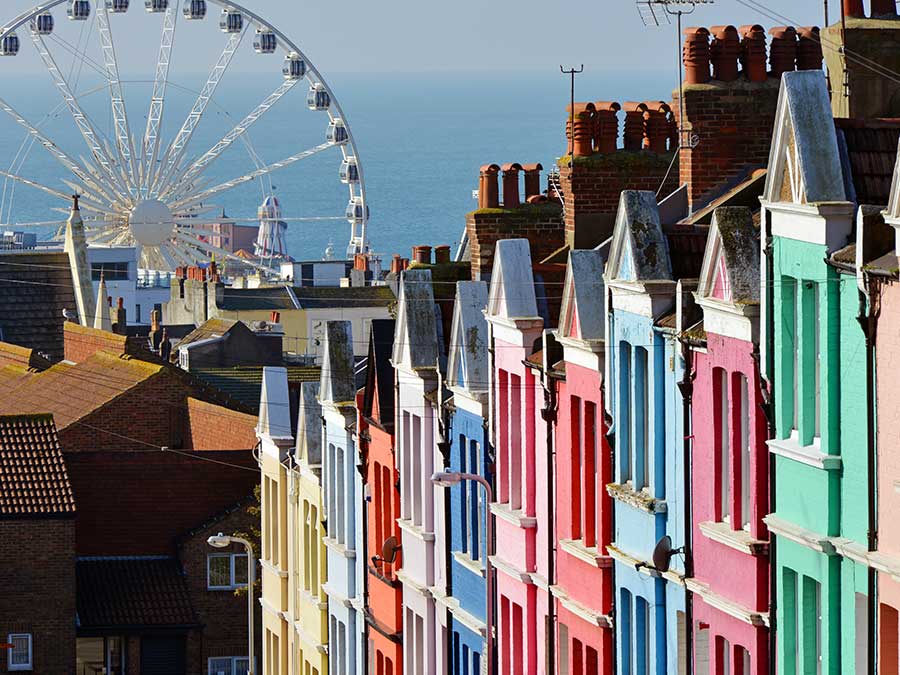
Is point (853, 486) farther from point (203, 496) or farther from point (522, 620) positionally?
point (203, 496)

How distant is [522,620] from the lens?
3181 cm

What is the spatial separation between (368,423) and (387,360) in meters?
1.19

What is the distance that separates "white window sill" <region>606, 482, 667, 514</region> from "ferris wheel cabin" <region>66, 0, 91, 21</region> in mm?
101812

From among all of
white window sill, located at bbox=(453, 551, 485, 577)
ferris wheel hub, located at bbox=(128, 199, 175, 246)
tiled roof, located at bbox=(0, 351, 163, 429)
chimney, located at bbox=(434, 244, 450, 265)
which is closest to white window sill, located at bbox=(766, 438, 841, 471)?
white window sill, located at bbox=(453, 551, 485, 577)

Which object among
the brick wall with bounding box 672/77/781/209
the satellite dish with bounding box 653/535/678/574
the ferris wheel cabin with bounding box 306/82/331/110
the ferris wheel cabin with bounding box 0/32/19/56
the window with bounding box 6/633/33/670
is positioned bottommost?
the window with bounding box 6/633/33/670

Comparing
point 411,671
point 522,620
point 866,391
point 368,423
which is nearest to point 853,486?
point 866,391

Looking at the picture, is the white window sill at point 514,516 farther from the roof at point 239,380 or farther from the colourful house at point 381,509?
the roof at point 239,380

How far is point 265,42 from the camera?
130 m

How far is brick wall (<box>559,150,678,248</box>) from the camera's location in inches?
1313

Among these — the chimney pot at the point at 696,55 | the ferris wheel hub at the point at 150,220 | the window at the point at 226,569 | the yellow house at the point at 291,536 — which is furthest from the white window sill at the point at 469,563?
the ferris wheel hub at the point at 150,220

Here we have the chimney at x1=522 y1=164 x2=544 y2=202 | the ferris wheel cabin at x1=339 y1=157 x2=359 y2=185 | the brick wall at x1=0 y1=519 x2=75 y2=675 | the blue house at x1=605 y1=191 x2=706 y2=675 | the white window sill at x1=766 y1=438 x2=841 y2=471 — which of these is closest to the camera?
the white window sill at x1=766 y1=438 x2=841 y2=471

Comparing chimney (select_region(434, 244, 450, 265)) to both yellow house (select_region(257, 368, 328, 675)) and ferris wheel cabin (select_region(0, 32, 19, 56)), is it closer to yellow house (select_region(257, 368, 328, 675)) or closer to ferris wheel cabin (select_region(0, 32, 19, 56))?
yellow house (select_region(257, 368, 328, 675))

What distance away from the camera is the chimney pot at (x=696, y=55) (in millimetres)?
30438

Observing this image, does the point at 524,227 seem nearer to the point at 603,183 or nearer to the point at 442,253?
the point at 603,183
